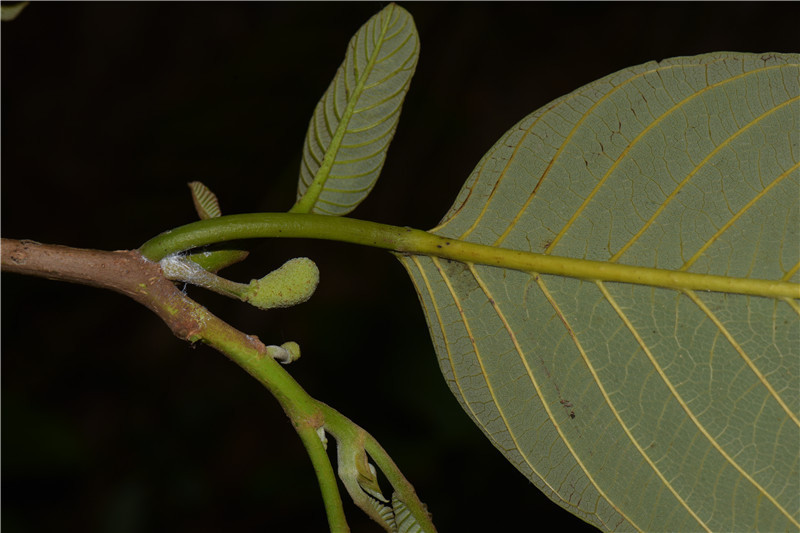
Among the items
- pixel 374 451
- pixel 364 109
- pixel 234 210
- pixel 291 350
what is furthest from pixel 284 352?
pixel 234 210

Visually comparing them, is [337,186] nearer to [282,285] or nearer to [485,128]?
[282,285]

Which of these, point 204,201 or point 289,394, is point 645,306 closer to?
point 289,394

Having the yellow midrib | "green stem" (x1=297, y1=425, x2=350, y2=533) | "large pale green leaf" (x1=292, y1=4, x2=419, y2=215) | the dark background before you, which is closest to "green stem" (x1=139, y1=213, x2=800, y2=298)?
the yellow midrib

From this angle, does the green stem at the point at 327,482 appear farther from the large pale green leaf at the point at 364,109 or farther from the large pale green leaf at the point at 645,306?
the large pale green leaf at the point at 364,109

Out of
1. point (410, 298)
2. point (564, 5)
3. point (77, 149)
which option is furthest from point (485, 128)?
point (77, 149)

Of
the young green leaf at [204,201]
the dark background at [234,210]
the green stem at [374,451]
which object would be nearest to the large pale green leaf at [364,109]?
the young green leaf at [204,201]

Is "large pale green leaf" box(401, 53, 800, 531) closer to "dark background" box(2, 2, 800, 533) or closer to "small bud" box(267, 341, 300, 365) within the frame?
"small bud" box(267, 341, 300, 365)
